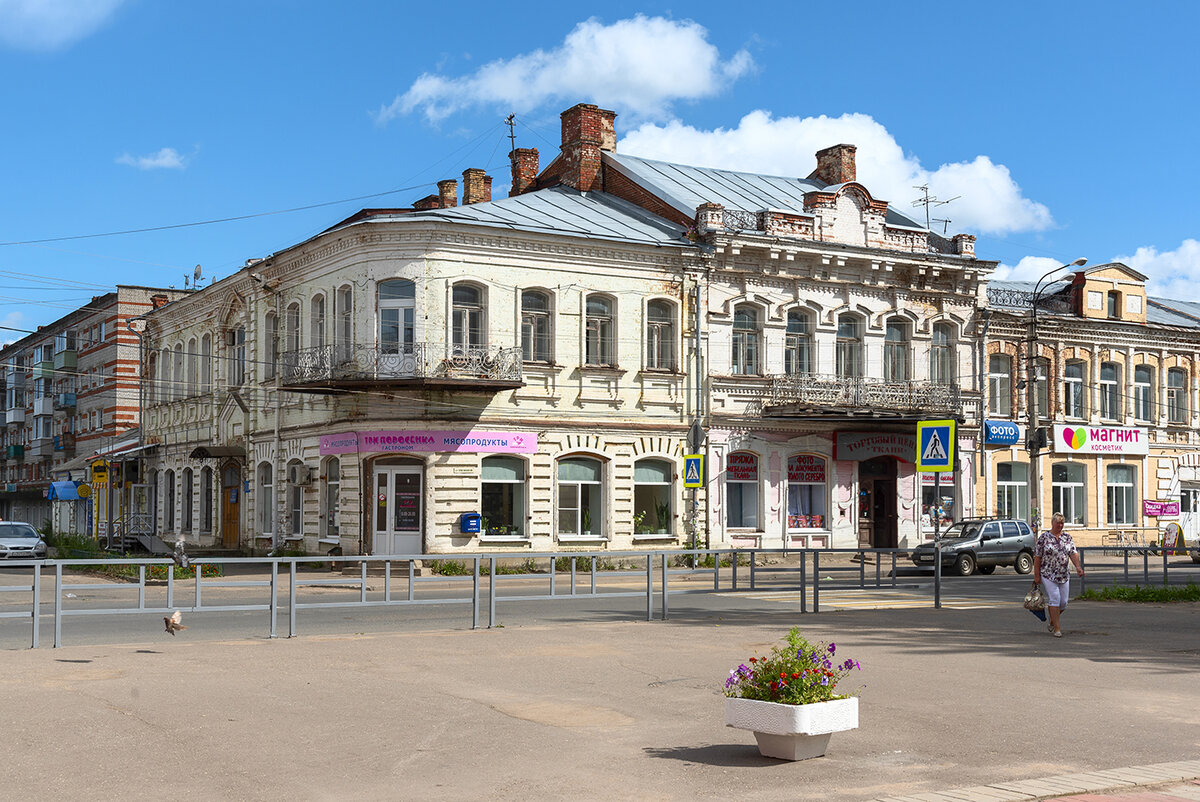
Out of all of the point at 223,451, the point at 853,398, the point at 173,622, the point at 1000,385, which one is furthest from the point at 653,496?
the point at 173,622

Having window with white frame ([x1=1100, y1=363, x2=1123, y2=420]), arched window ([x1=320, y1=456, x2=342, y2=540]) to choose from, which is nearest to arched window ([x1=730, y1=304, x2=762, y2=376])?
arched window ([x1=320, y1=456, x2=342, y2=540])

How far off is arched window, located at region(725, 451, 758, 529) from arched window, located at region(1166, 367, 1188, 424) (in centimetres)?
1846

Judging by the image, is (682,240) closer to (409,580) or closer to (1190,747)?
(409,580)

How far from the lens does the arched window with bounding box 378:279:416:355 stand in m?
31.1

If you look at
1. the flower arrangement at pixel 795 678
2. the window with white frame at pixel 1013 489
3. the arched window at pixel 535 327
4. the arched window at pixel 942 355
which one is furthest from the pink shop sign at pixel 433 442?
the flower arrangement at pixel 795 678

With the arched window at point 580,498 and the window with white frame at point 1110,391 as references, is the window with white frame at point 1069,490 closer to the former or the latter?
the window with white frame at point 1110,391

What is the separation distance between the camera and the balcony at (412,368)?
99.6 ft

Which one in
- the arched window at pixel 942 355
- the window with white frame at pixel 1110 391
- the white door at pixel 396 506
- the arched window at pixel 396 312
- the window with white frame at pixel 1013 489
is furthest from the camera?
the window with white frame at pixel 1110 391

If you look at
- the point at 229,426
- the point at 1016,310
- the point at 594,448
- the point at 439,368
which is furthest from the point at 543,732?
the point at 1016,310

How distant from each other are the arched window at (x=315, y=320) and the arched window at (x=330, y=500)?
3215mm

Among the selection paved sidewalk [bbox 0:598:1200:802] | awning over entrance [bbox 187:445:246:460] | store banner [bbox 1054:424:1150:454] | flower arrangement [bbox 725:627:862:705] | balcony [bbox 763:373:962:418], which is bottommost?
paved sidewalk [bbox 0:598:1200:802]

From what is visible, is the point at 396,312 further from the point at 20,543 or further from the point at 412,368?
the point at 20,543

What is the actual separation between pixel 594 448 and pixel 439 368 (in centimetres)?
482

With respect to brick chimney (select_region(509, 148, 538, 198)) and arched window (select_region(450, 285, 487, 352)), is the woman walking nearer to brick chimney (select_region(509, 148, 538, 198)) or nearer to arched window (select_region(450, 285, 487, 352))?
arched window (select_region(450, 285, 487, 352))
